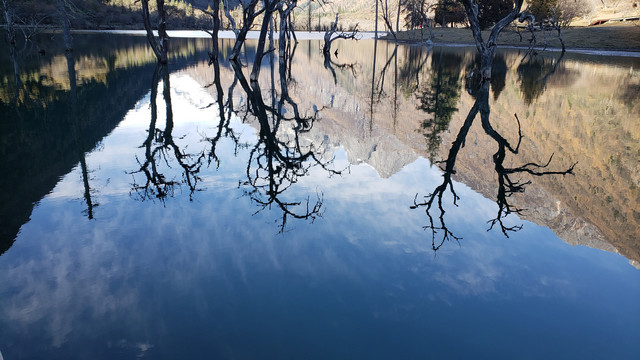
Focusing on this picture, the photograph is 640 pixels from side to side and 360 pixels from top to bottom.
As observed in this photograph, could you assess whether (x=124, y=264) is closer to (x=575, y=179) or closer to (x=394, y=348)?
(x=394, y=348)

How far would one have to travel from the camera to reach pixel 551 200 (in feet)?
31.0

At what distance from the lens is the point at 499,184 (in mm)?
10508

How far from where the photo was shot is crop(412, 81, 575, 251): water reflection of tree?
812cm

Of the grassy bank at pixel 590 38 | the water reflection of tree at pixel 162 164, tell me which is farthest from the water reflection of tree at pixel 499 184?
the grassy bank at pixel 590 38

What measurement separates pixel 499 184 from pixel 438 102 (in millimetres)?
10735

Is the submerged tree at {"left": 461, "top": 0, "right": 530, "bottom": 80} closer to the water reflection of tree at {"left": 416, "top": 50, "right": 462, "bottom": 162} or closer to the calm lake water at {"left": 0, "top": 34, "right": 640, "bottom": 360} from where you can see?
the water reflection of tree at {"left": 416, "top": 50, "right": 462, "bottom": 162}


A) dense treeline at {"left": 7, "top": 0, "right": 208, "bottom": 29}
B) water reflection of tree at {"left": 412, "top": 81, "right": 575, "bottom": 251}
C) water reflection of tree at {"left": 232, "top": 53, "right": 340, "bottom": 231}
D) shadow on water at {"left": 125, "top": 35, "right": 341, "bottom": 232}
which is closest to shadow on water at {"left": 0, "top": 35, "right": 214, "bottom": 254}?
shadow on water at {"left": 125, "top": 35, "right": 341, "bottom": 232}

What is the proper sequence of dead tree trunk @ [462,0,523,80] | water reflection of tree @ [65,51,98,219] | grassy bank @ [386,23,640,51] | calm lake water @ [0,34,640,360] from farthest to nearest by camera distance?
1. grassy bank @ [386,23,640,51]
2. dead tree trunk @ [462,0,523,80]
3. water reflection of tree @ [65,51,98,219]
4. calm lake water @ [0,34,640,360]

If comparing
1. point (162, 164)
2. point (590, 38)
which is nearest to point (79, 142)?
point (162, 164)

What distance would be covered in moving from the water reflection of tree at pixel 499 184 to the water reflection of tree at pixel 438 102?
667 millimetres

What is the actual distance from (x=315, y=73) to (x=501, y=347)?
97.0 ft

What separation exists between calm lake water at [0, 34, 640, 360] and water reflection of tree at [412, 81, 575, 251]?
0.06m

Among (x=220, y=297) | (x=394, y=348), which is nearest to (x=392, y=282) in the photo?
(x=394, y=348)

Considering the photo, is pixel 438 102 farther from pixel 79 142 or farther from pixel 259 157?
pixel 79 142
